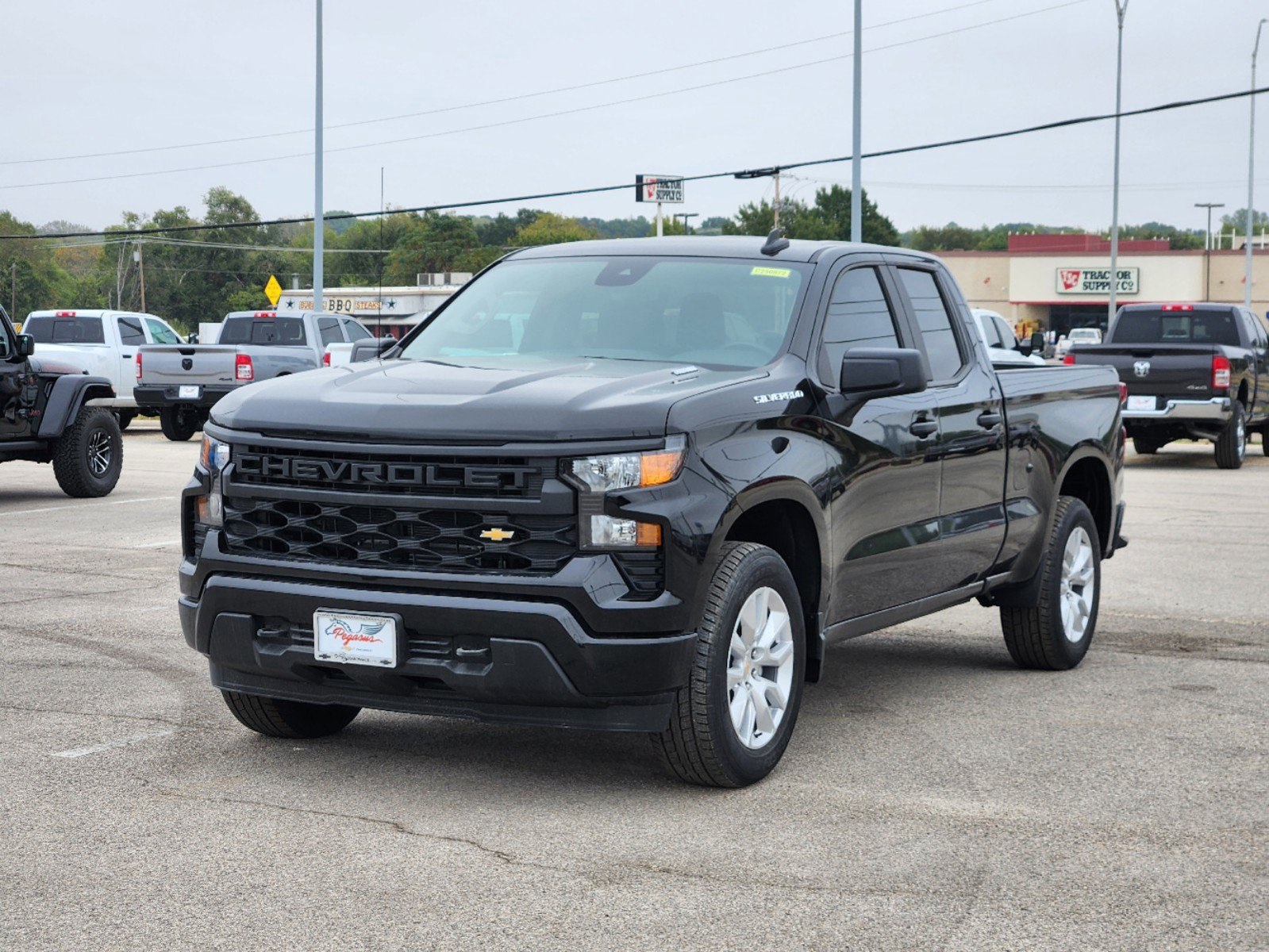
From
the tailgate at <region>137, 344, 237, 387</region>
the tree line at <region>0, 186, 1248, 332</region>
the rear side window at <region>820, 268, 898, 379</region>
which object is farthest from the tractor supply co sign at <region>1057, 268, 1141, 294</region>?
the rear side window at <region>820, 268, 898, 379</region>

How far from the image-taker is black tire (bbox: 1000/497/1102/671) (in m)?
7.91

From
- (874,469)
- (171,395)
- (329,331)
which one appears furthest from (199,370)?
(874,469)

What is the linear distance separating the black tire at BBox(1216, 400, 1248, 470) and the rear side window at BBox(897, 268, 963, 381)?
1460 cm

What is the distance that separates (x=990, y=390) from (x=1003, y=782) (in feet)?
7.45

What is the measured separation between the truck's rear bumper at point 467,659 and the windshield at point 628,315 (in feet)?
4.41

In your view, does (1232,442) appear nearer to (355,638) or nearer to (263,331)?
(263,331)

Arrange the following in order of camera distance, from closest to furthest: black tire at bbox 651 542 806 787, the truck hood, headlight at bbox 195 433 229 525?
the truck hood < black tire at bbox 651 542 806 787 < headlight at bbox 195 433 229 525

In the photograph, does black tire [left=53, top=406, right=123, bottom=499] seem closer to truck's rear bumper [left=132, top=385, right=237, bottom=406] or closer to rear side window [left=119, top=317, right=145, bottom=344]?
truck's rear bumper [left=132, top=385, right=237, bottom=406]

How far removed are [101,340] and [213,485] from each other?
22969mm

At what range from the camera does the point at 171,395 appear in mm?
25094

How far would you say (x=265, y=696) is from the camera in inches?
230

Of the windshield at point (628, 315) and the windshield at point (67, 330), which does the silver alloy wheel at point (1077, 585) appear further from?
the windshield at point (67, 330)

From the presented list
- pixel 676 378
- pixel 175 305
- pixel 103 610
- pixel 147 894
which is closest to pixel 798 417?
pixel 676 378

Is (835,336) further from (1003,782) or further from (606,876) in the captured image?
(606,876)
